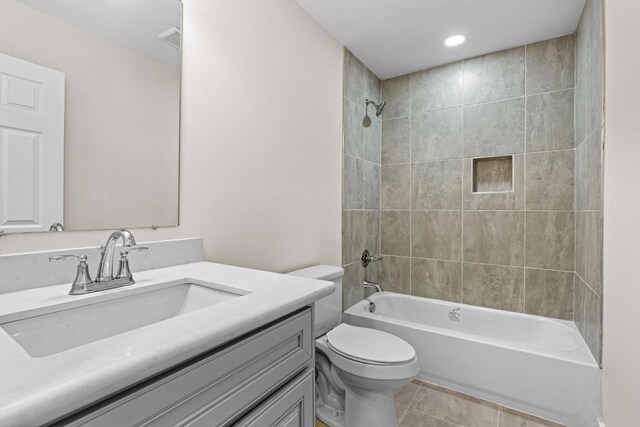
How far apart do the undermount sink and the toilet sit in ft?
2.60

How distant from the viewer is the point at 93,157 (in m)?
1.02

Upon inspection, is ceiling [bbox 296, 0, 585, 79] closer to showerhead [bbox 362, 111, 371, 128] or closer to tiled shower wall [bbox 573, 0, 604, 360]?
tiled shower wall [bbox 573, 0, 604, 360]

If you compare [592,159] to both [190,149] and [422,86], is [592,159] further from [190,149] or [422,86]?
[190,149]

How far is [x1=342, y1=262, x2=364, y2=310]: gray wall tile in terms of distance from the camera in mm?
2377

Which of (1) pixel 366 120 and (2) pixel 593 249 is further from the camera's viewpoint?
(1) pixel 366 120

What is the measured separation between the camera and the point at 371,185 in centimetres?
279

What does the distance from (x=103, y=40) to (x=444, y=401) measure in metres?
2.44

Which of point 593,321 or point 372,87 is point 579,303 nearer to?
point 593,321

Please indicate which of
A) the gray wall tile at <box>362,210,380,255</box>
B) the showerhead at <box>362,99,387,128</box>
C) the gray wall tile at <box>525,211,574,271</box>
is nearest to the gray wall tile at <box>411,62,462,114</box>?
the showerhead at <box>362,99,387,128</box>

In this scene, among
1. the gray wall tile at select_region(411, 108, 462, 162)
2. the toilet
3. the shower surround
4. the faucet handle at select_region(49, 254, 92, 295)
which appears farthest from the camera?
the gray wall tile at select_region(411, 108, 462, 162)

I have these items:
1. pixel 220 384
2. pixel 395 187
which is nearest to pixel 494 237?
pixel 395 187

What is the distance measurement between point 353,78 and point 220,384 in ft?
7.93

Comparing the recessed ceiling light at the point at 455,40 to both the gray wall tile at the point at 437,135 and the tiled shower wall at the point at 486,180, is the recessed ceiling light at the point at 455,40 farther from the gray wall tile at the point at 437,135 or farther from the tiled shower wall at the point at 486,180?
the gray wall tile at the point at 437,135

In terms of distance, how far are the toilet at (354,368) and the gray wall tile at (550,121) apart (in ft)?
5.86
